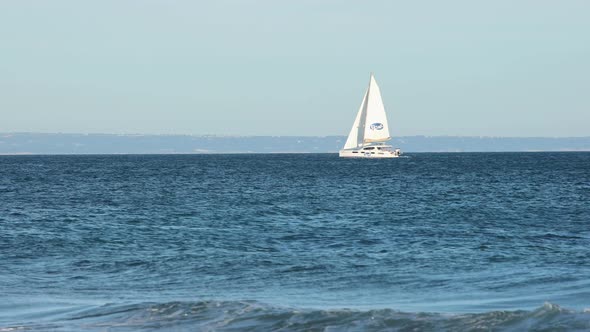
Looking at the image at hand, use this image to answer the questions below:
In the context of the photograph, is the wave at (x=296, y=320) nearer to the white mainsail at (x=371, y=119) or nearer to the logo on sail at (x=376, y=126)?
the white mainsail at (x=371, y=119)

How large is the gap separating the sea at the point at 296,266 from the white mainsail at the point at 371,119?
102 meters

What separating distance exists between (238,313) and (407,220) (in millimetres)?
24364

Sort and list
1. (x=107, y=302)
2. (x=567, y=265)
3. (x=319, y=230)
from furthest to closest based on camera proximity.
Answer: (x=319, y=230)
(x=567, y=265)
(x=107, y=302)

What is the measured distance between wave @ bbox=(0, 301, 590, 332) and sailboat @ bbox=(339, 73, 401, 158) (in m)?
137

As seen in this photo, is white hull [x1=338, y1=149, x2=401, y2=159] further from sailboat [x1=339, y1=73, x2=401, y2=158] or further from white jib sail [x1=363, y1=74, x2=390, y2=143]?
white jib sail [x1=363, y1=74, x2=390, y2=143]

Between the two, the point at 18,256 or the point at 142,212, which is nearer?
the point at 18,256

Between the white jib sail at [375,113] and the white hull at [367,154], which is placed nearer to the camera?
the white jib sail at [375,113]

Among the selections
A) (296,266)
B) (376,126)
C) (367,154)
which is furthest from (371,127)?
(296,266)

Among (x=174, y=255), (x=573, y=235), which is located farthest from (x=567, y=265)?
(x=174, y=255)

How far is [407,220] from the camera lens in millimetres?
42312

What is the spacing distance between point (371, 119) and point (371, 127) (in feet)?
7.04

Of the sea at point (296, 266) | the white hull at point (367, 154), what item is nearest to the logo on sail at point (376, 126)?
the white hull at point (367, 154)

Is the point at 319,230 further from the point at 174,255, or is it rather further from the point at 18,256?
the point at 18,256

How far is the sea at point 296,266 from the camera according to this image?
59.5 feet
